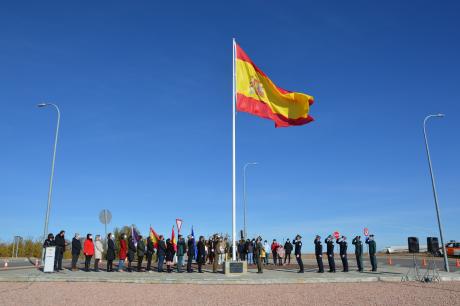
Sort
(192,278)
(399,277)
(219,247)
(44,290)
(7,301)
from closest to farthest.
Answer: (7,301), (44,290), (192,278), (399,277), (219,247)

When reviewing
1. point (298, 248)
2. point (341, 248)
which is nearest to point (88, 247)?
point (298, 248)

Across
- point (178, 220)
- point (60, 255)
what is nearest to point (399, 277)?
point (178, 220)

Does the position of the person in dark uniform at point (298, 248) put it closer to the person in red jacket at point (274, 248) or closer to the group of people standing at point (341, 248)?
the group of people standing at point (341, 248)

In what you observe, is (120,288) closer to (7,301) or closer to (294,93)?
(7,301)

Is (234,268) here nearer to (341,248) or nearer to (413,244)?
(341,248)

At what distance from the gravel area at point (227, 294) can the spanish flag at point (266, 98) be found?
27.9 feet

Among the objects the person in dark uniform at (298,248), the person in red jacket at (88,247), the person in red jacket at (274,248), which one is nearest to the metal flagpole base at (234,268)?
the person in dark uniform at (298,248)

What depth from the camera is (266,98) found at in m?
21.4

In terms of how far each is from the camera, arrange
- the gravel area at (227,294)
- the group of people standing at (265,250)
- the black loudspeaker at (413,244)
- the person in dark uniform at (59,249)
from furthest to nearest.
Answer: the group of people standing at (265,250)
the black loudspeaker at (413,244)
the person in dark uniform at (59,249)
the gravel area at (227,294)

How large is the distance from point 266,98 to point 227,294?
1066 centimetres

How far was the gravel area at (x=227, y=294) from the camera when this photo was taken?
39.6 ft

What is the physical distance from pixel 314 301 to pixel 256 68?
12.6 m

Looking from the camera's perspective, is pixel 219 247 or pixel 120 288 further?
pixel 219 247

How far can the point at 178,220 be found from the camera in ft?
88.3
